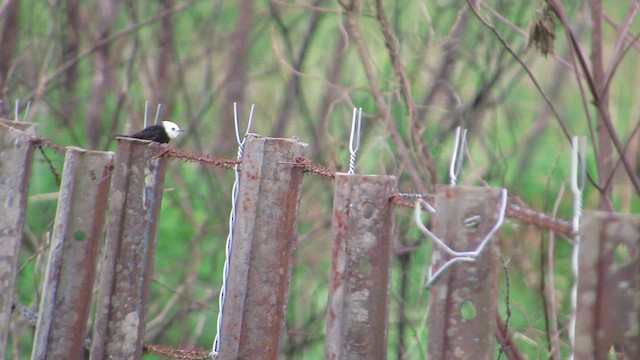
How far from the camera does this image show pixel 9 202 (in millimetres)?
3543

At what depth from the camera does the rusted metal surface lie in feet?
6.89

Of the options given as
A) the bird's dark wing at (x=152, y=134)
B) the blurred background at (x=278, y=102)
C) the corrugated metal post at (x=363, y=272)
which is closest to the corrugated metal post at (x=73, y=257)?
the bird's dark wing at (x=152, y=134)

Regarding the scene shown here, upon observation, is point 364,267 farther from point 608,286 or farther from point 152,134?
point 152,134

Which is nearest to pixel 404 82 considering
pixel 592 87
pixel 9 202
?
pixel 592 87

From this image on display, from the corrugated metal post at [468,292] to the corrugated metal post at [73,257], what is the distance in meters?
1.61

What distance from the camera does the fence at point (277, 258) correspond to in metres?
2.12

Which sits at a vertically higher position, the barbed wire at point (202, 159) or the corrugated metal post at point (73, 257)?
the barbed wire at point (202, 159)

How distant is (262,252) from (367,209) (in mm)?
530

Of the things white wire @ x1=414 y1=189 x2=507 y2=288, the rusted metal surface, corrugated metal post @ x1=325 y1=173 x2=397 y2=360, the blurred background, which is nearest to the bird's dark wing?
corrugated metal post @ x1=325 y1=173 x2=397 y2=360

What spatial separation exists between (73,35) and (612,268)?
7023 millimetres

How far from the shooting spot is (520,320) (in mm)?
8414

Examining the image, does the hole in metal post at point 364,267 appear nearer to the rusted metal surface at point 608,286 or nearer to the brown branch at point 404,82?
the rusted metal surface at point 608,286

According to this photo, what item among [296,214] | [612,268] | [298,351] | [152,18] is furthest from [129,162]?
[152,18]

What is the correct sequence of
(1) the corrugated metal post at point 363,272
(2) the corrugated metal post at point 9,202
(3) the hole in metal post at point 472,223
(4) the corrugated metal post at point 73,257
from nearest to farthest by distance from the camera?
1. (3) the hole in metal post at point 472,223
2. (1) the corrugated metal post at point 363,272
3. (4) the corrugated metal post at point 73,257
4. (2) the corrugated metal post at point 9,202
